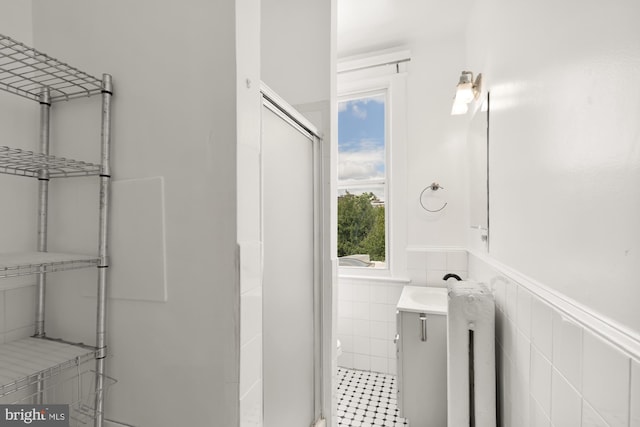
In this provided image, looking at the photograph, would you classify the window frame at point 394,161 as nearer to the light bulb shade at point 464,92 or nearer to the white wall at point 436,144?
the white wall at point 436,144

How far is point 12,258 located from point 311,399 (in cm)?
124

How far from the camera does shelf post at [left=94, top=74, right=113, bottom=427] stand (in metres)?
0.85

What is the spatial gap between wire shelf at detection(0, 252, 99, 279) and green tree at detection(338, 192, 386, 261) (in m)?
2.21

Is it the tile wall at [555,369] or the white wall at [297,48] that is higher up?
the white wall at [297,48]

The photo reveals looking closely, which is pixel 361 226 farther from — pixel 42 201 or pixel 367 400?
pixel 42 201

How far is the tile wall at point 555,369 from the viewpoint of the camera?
610 mm

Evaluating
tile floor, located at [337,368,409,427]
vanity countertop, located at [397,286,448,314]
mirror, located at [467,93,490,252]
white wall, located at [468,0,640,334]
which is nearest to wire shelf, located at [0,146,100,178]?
white wall, located at [468,0,640,334]

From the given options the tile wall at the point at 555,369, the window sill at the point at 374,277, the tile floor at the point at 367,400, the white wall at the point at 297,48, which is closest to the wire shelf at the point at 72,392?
the tile wall at the point at 555,369

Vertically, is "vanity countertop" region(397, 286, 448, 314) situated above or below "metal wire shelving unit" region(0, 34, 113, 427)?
below

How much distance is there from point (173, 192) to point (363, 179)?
7.07 ft

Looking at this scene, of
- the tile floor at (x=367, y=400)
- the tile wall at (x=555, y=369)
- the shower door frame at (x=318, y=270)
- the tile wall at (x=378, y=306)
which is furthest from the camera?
the tile wall at (x=378, y=306)

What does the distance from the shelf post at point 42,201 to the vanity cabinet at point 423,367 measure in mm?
1631

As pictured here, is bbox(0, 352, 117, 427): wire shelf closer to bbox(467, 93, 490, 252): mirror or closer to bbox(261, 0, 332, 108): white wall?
bbox(261, 0, 332, 108): white wall

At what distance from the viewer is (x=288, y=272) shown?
3.97ft
